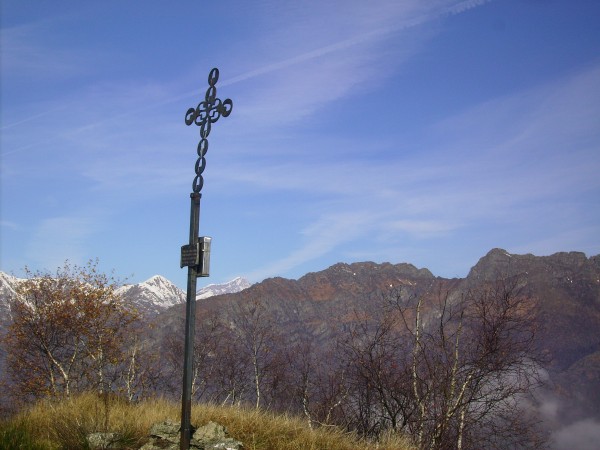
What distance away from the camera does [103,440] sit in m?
9.31

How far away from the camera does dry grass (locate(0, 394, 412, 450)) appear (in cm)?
942

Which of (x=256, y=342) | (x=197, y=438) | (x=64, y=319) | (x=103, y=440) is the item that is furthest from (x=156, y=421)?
(x=256, y=342)

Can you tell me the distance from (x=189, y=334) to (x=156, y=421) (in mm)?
2381

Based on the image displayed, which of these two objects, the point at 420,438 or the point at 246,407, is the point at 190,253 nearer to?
the point at 246,407

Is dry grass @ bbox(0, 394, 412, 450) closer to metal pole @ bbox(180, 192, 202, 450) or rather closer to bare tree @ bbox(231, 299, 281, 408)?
metal pole @ bbox(180, 192, 202, 450)

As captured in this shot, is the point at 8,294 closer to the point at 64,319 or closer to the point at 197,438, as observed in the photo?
the point at 64,319

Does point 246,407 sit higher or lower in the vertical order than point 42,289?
lower

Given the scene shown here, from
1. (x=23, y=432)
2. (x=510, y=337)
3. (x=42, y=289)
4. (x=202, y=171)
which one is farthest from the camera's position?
(x=42, y=289)

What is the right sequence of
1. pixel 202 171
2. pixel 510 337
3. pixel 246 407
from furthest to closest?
pixel 510 337 → pixel 246 407 → pixel 202 171

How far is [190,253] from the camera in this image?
9.54m

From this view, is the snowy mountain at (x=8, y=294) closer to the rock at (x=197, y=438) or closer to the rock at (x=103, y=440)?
the rock at (x=103, y=440)

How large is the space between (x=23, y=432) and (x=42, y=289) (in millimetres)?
24626

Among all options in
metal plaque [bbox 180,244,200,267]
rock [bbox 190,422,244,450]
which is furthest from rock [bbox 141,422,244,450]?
metal plaque [bbox 180,244,200,267]

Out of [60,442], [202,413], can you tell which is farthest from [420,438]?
[60,442]
